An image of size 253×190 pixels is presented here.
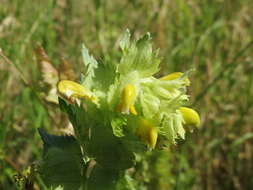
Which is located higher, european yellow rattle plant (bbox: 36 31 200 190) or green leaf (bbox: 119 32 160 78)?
green leaf (bbox: 119 32 160 78)

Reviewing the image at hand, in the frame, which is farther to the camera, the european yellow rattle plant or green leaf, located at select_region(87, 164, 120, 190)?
green leaf, located at select_region(87, 164, 120, 190)

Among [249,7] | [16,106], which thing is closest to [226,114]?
[249,7]

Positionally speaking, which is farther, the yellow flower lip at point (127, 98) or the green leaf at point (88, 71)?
the green leaf at point (88, 71)

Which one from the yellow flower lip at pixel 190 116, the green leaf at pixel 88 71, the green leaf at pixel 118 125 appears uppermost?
the green leaf at pixel 88 71

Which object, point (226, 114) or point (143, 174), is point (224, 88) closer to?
point (226, 114)

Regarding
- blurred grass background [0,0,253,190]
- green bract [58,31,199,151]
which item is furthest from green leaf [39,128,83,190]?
blurred grass background [0,0,253,190]

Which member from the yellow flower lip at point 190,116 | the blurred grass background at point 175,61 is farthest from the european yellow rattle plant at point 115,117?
the blurred grass background at point 175,61

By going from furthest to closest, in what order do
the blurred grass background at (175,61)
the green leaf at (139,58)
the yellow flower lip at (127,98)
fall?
the blurred grass background at (175,61) → the green leaf at (139,58) → the yellow flower lip at (127,98)

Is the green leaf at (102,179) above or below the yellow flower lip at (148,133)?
below

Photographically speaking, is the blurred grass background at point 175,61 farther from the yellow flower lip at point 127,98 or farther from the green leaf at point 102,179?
the yellow flower lip at point 127,98

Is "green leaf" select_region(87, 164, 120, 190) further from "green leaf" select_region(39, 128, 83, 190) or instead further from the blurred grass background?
the blurred grass background

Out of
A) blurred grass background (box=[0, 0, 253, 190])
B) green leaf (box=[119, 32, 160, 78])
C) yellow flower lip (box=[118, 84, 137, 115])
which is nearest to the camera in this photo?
yellow flower lip (box=[118, 84, 137, 115])
